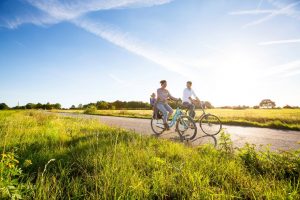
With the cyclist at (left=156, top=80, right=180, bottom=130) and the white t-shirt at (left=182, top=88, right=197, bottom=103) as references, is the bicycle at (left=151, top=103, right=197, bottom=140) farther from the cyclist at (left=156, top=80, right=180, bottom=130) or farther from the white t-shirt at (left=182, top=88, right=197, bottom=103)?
the white t-shirt at (left=182, top=88, right=197, bottom=103)

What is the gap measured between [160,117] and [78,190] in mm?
7693

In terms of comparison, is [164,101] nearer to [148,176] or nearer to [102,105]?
[148,176]

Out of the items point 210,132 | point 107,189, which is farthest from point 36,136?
point 210,132

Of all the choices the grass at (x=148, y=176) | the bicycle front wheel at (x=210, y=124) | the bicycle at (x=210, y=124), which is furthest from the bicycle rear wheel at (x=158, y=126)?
the grass at (x=148, y=176)

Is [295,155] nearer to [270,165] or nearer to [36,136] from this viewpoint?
[270,165]

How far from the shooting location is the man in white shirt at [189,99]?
1052 centimetres

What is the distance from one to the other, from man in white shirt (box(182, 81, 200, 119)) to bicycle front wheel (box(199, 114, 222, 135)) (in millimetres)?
591

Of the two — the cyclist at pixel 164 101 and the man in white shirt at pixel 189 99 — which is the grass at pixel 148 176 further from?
the man in white shirt at pixel 189 99

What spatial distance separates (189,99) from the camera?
10.6 metres

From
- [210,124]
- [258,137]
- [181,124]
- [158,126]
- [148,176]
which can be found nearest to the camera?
[148,176]

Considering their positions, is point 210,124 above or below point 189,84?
below

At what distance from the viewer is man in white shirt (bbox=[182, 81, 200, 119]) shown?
1052 cm

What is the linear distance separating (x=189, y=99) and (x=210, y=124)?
1.51 m

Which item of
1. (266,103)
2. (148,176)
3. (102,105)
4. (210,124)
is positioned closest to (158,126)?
(210,124)
